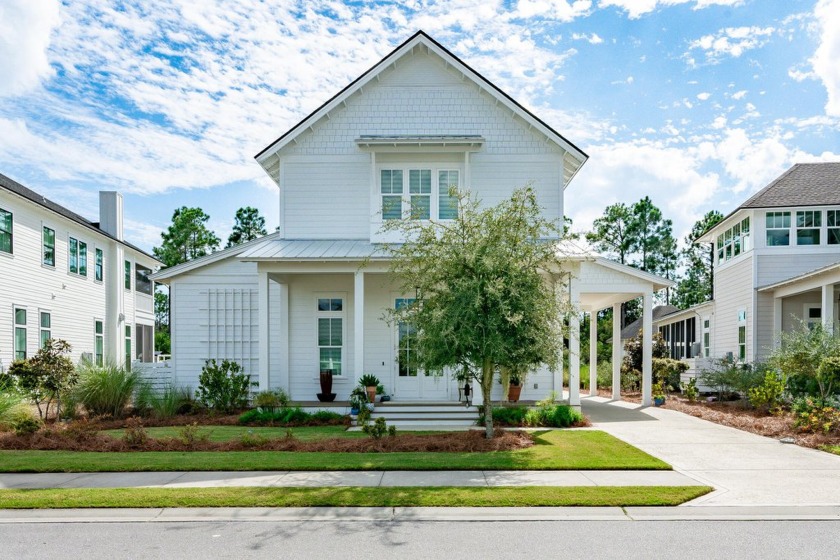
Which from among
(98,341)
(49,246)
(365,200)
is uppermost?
(365,200)

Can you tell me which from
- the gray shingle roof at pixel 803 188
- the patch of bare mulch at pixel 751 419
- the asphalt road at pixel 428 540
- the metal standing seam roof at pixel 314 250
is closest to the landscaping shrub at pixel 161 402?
the metal standing seam roof at pixel 314 250

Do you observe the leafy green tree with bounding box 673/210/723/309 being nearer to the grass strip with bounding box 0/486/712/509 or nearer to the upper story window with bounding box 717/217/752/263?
the upper story window with bounding box 717/217/752/263

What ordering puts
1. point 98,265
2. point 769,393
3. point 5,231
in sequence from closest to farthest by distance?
point 769,393 < point 5,231 < point 98,265

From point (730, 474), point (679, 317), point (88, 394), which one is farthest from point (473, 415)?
point (679, 317)

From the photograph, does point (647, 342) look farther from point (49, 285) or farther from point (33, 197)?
point (33, 197)

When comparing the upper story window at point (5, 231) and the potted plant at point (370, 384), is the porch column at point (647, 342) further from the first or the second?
the upper story window at point (5, 231)

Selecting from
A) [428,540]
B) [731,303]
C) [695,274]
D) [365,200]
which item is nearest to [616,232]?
[695,274]

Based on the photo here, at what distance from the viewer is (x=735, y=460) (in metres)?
10.7

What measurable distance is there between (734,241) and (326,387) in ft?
53.8

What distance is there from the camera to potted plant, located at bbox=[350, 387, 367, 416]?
15.3 meters

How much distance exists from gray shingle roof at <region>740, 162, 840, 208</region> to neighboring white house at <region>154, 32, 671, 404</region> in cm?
651

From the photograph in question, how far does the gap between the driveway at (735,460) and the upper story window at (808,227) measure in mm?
8598

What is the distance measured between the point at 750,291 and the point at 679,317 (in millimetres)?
11693

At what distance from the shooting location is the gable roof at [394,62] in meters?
17.5
